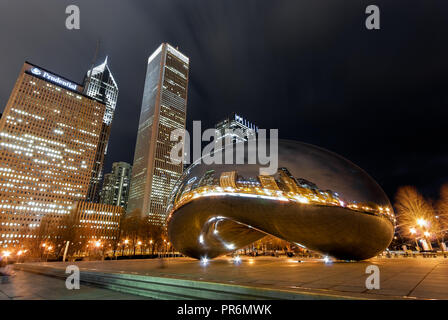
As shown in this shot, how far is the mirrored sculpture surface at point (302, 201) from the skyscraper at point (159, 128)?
123 metres

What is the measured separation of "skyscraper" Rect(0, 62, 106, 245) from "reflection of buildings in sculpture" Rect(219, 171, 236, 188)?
11225 cm

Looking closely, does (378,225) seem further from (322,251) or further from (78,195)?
(78,195)

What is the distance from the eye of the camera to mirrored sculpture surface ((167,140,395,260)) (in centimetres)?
754

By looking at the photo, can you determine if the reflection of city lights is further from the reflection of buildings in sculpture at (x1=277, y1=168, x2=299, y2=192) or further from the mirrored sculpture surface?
the reflection of buildings in sculpture at (x1=277, y1=168, x2=299, y2=192)

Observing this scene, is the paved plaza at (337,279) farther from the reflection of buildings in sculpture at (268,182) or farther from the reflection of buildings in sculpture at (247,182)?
the reflection of buildings in sculpture at (247,182)

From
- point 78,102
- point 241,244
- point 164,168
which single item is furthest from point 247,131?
point 241,244


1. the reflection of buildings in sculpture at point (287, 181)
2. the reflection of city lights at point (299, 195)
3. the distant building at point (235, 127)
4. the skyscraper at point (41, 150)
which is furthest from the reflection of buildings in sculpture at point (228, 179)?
the distant building at point (235, 127)

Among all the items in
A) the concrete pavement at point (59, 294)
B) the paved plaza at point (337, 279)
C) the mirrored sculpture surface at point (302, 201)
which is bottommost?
the concrete pavement at point (59, 294)

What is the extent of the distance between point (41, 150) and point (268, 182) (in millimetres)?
139465

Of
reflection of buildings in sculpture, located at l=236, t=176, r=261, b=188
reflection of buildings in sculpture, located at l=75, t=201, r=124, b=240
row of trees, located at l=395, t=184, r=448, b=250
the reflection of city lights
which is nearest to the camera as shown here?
the reflection of city lights

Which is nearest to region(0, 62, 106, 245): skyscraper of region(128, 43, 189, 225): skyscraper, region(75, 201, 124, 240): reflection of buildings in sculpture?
region(75, 201, 124, 240): reflection of buildings in sculpture

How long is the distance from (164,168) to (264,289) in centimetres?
15354

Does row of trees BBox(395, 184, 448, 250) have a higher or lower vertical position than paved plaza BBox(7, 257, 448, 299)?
higher

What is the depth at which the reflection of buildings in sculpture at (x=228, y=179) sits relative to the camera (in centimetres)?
812
